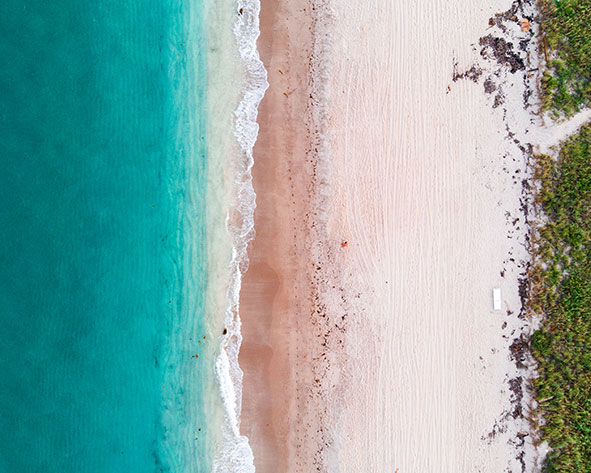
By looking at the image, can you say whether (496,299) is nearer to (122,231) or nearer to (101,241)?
(122,231)

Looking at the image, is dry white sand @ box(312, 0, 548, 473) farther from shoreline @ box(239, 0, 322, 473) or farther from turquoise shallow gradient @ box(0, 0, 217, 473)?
turquoise shallow gradient @ box(0, 0, 217, 473)

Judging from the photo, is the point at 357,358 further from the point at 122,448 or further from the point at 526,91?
the point at 526,91

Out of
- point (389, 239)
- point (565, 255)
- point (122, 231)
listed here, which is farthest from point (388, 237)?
point (122, 231)

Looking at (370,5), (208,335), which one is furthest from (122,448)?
(370,5)

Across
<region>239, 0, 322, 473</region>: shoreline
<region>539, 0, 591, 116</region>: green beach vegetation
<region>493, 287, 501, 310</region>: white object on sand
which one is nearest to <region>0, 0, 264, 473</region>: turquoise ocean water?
<region>239, 0, 322, 473</region>: shoreline

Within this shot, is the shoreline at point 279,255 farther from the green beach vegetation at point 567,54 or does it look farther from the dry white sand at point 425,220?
the green beach vegetation at point 567,54

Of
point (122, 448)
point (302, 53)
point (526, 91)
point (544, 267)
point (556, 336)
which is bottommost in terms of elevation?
point (122, 448)

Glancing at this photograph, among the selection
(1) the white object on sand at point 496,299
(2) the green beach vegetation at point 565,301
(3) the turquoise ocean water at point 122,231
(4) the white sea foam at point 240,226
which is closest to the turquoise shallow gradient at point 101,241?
(3) the turquoise ocean water at point 122,231
